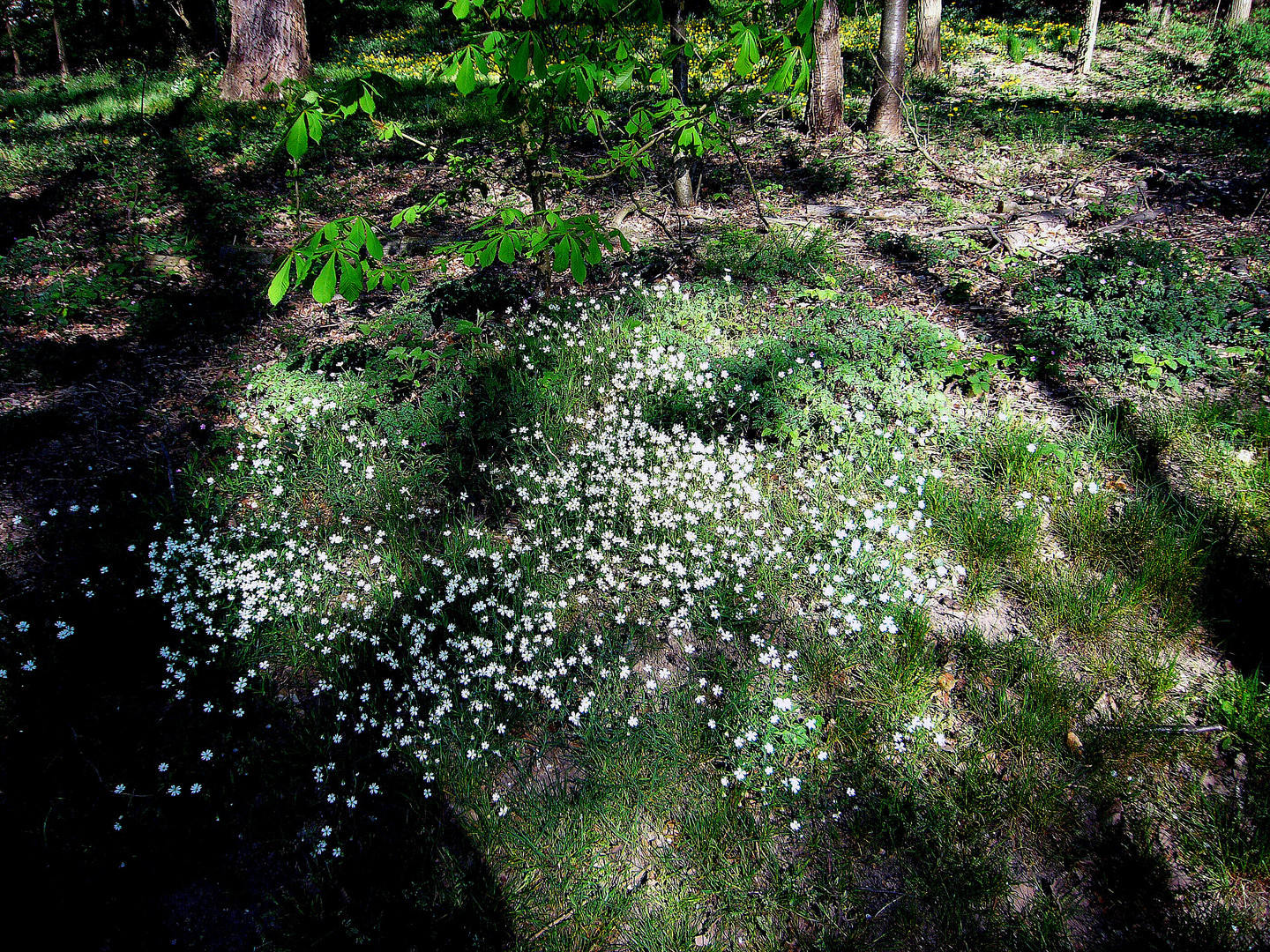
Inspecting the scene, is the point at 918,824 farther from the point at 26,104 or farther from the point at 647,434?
the point at 26,104

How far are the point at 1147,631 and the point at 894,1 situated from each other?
23.1 feet

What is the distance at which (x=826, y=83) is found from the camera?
24.1 feet

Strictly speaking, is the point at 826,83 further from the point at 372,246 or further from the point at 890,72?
the point at 372,246

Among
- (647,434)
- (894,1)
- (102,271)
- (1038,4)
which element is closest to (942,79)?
(894,1)

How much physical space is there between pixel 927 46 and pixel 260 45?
9.59m

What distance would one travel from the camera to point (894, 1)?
6.95m

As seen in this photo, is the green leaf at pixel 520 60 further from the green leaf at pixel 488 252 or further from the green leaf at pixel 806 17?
the green leaf at pixel 806 17

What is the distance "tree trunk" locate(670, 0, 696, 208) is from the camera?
518cm

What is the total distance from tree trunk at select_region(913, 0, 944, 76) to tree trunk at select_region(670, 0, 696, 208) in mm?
5709

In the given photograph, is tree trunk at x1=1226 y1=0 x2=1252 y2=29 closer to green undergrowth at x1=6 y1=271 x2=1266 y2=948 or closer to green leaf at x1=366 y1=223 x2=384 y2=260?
green undergrowth at x1=6 y1=271 x2=1266 y2=948

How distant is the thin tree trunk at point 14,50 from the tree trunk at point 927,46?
54.8 feet

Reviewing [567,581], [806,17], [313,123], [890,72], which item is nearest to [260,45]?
[890,72]

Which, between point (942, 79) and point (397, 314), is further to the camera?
point (942, 79)

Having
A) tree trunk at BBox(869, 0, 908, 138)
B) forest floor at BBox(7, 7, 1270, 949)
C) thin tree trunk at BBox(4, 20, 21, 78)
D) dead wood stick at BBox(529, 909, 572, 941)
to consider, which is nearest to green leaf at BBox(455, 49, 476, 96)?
forest floor at BBox(7, 7, 1270, 949)
